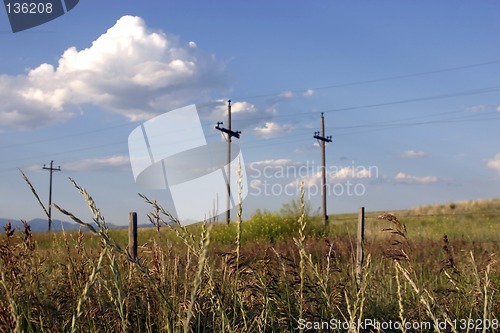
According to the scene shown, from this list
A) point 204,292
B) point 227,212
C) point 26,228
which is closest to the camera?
point 26,228

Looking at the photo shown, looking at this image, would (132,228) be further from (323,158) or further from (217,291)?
(323,158)

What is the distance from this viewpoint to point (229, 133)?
33906mm

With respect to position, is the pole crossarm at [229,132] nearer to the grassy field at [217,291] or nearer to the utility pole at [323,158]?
the utility pole at [323,158]

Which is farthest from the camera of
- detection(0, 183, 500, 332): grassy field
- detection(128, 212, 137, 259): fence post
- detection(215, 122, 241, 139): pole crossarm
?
detection(215, 122, 241, 139): pole crossarm

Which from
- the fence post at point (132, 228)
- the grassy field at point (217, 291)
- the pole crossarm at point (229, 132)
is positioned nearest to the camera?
the grassy field at point (217, 291)

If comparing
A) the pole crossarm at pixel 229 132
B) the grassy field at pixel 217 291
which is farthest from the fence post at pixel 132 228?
the pole crossarm at pixel 229 132

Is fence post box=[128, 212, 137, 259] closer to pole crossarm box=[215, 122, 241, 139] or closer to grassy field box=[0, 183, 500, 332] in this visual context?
grassy field box=[0, 183, 500, 332]

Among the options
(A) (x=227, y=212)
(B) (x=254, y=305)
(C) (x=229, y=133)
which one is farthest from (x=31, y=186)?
(C) (x=229, y=133)

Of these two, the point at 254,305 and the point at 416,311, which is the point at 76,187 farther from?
the point at 416,311

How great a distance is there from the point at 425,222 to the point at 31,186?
3298 centimetres

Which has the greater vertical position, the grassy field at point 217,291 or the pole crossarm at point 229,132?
the pole crossarm at point 229,132

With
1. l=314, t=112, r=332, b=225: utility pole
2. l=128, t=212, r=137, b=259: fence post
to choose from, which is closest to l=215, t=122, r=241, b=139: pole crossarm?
l=314, t=112, r=332, b=225: utility pole

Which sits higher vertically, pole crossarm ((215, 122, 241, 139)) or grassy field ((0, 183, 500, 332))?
pole crossarm ((215, 122, 241, 139))

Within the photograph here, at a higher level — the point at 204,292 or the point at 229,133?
the point at 229,133
